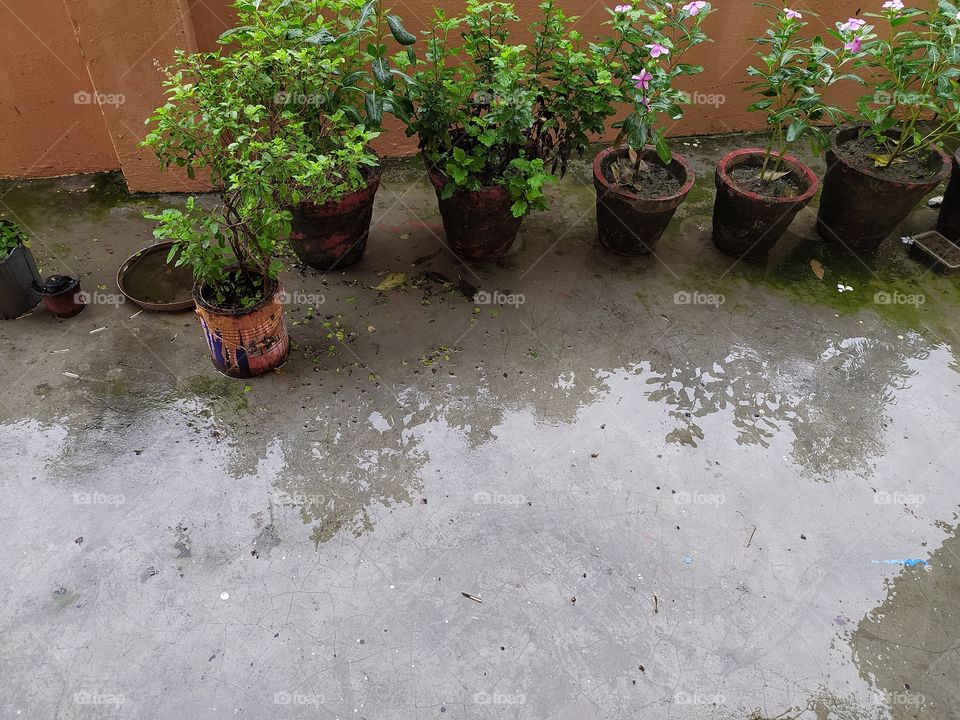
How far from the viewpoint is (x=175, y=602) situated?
261 centimetres

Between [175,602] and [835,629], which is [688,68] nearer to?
[835,629]

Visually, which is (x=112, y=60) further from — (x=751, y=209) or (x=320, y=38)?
(x=751, y=209)

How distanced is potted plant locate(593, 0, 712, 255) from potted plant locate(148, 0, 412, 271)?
4.07 ft

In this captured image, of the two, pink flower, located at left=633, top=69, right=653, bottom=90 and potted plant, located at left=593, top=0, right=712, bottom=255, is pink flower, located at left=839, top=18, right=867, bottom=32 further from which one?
pink flower, located at left=633, top=69, right=653, bottom=90

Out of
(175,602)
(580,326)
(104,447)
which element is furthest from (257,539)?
(580,326)

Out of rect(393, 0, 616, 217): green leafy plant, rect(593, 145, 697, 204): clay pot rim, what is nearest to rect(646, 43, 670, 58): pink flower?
rect(393, 0, 616, 217): green leafy plant

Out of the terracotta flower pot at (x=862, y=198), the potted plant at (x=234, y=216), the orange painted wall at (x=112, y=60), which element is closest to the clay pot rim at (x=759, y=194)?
the terracotta flower pot at (x=862, y=198)

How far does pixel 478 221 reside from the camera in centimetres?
392

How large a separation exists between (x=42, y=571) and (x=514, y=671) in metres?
1.93

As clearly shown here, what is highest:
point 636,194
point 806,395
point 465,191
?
point 465,191

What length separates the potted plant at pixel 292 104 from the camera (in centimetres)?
290

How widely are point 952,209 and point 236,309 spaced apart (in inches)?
181

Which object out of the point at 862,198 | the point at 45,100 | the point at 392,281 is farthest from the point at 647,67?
the point at 45,100

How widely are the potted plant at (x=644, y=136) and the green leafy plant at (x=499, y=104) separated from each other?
0.17 meters
